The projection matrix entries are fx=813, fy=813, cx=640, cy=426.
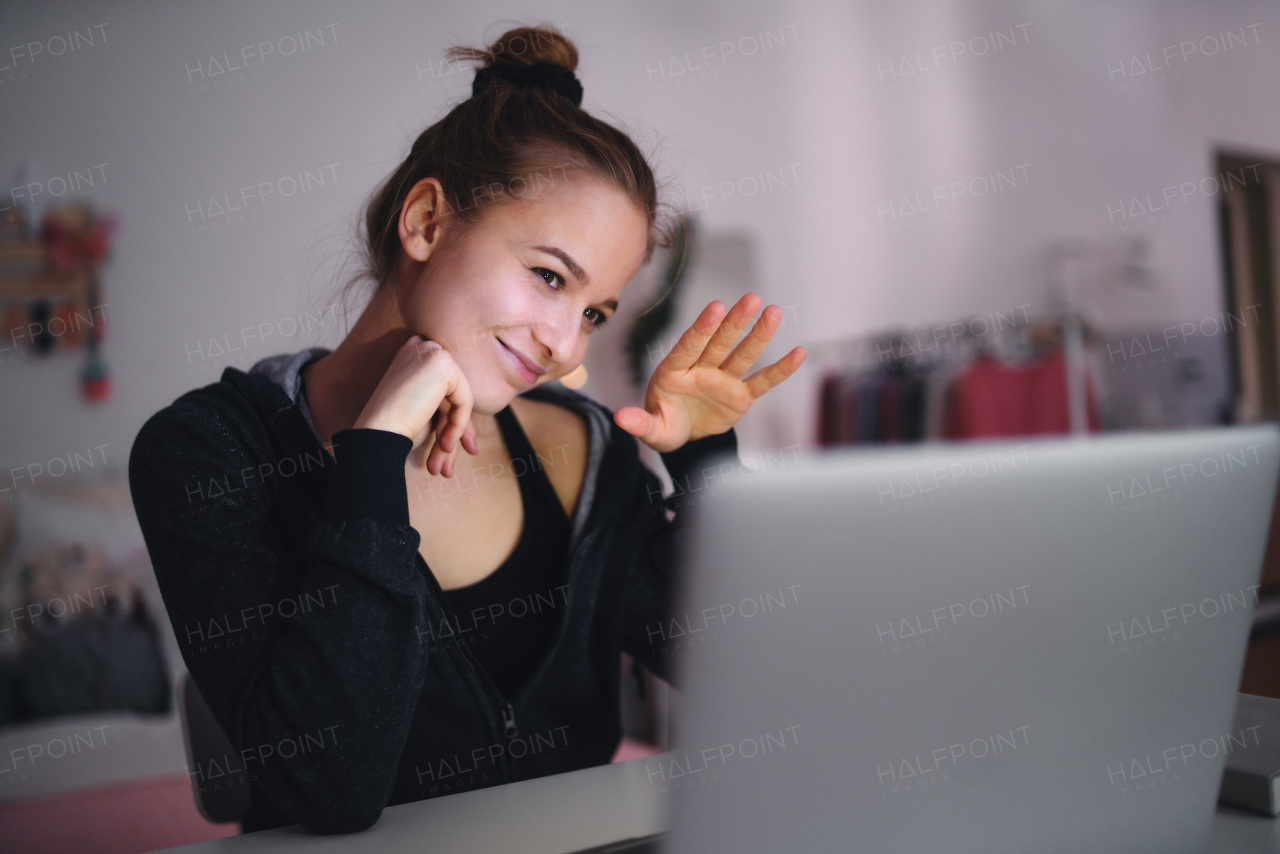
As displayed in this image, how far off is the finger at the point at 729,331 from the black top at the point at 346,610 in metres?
0.12

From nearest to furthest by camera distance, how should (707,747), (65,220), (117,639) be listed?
(707,747), (117,639), (65,220)

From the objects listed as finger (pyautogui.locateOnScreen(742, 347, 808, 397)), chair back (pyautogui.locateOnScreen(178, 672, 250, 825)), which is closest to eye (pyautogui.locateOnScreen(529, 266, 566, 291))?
finger (pyautogui.locateOnScreen(742, 347, 808, 397))

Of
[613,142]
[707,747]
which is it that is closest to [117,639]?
[613,142]

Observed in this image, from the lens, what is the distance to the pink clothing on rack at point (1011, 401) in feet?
9.14

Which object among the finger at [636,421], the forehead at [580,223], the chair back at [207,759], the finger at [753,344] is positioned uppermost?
the forehead at [580,223]

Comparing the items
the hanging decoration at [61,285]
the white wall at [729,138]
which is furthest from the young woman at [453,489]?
the hanging decoration at [61,285]

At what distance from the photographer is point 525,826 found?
1.93ft

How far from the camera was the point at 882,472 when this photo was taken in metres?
0.40

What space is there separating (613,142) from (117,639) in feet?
7.02

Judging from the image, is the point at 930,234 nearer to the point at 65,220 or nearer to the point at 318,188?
the point at 318,188

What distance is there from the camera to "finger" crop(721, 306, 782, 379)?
0.88 meters

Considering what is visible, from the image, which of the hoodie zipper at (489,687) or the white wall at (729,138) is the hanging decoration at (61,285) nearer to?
the white wall at (729,138)

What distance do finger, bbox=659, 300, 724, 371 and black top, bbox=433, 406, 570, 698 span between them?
0.24m

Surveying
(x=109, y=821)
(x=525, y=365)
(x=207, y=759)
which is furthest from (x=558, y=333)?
(x=109, y=821)
